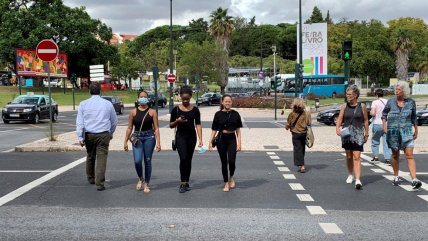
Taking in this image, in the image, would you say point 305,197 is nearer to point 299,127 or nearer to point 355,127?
point 355,127

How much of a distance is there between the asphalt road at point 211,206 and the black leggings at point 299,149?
273mm

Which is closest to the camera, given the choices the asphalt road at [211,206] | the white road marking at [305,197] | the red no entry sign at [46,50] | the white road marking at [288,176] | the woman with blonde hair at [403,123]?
the asphalt road at [211,206]

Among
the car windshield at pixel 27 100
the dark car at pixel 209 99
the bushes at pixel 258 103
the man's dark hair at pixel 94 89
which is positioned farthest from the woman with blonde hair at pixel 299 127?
the dark car at pixel 209 99

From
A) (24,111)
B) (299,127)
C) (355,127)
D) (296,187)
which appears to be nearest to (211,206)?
(296,187)

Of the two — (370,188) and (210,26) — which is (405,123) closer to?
Answer: (370,188)

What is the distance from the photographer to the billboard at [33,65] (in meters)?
55.9

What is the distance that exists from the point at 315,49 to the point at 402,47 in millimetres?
39491

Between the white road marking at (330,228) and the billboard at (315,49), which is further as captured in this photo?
the billboard at (315,49)

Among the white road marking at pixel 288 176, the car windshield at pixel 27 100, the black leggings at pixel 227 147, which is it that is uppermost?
the car windshield at pixel 27 100

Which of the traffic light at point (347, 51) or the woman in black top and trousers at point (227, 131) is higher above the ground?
the traffic light at point (347, 51)

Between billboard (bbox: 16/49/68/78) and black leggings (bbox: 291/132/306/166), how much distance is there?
47505 millimetres

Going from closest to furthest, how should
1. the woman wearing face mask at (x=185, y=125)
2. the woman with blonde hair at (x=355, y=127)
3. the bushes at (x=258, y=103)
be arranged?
the woman wearing face mask at (x=185, y=125) < the woman with blonde hair at (x=355, y=127) < the bushes at (x=258, y=103)

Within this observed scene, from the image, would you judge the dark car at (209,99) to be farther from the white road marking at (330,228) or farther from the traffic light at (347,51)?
the white road marking at (330,228)

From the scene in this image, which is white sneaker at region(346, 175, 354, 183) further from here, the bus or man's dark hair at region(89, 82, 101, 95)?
the bus
